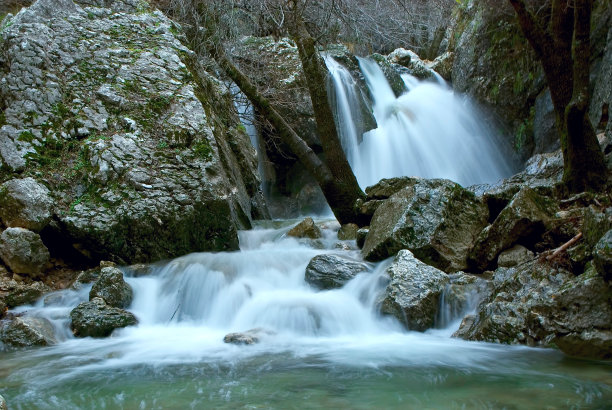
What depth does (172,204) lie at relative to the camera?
18.9ft

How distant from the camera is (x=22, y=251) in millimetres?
5066

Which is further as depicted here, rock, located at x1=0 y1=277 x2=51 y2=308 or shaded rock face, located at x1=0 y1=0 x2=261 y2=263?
shaded rock face, located at x1=0 y1=0 x2=261 y2=263

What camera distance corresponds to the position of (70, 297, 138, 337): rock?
4410 millimetres

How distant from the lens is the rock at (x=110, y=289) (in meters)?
4.87

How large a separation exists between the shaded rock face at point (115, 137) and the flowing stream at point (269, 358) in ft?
1.75

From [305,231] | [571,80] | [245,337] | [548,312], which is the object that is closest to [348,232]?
[305,231]

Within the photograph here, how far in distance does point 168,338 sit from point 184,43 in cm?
517

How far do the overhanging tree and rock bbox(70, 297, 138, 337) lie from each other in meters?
4.97

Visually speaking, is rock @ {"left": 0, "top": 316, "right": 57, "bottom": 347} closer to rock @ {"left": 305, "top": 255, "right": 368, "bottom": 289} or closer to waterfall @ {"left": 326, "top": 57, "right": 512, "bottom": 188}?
rock @ {"left": 305, "top": 255, "right": 368, "bottom": 289}

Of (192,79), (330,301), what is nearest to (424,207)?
(330,301)

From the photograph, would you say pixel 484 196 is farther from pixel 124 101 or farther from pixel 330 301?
pixel 124 101

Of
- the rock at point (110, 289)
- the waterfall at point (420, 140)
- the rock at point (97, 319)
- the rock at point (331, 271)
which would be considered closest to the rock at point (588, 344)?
the rock at point (331, 271)

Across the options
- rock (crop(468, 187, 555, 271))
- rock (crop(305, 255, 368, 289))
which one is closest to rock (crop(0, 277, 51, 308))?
rock (crop(305, 255, 368, 289))

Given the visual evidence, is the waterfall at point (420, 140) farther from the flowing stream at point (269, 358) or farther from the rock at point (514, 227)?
the flowing stream at point (269, 358)
